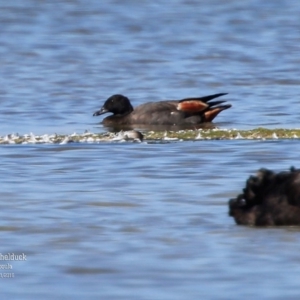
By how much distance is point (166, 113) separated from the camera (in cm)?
1972

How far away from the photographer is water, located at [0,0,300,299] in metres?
8.54

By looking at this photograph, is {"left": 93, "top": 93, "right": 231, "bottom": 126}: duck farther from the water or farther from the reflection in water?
the reflection in water

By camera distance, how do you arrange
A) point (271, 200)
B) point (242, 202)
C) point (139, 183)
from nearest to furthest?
1. point (271, 200)
2. point (242, 202)
3. point (139, 183)

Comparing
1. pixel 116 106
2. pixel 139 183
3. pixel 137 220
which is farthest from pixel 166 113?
pixel 137 220

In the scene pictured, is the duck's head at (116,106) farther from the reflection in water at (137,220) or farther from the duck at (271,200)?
the duck at (271,200)

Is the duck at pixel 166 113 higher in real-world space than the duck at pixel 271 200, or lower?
higher

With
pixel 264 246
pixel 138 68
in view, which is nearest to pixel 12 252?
pixel 264 246

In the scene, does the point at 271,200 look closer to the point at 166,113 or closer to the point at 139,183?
the point at 139,183

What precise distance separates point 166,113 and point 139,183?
7.37m

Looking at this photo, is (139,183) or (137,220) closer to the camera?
(137,220)

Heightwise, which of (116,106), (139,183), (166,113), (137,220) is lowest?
(137,220)

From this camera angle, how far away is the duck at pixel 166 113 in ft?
64.7

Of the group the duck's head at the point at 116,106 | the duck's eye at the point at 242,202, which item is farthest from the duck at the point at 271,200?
the duck's head at the point at 116,106

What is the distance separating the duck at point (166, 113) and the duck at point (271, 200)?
966 cm
